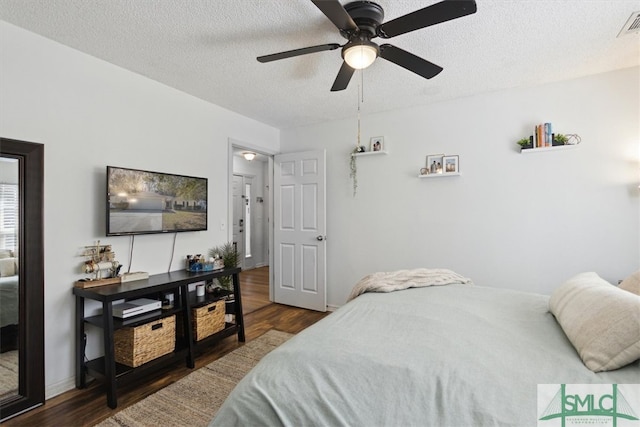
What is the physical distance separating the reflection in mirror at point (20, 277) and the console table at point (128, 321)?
235mm

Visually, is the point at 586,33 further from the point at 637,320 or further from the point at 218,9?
the point at 218,9

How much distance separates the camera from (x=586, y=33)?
7.15 feet

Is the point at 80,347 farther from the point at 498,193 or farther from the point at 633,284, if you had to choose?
the point at 498,193

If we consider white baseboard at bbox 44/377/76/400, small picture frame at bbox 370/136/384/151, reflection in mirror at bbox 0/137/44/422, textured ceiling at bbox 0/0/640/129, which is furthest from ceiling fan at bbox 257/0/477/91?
white baseboard at bbox 44/377/76/400

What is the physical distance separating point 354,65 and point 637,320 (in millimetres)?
1822

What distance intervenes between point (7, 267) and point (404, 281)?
2659 mm

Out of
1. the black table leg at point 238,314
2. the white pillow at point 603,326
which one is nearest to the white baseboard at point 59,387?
the black table leg at point 238,314

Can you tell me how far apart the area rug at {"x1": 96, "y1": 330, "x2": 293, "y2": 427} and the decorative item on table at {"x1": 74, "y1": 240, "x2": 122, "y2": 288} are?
0.91 meters

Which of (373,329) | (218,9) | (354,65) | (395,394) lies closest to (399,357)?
(395,394)

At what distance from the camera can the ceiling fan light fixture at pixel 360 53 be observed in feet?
6.19

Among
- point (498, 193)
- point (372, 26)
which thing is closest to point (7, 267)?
point (372, 26)

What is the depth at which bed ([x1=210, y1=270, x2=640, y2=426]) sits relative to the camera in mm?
999

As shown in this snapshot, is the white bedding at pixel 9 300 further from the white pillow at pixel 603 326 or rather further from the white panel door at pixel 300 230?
the white pillow at pixel 603 326

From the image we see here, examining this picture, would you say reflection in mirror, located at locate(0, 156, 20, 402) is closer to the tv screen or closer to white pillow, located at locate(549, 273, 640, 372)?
the tv screen
